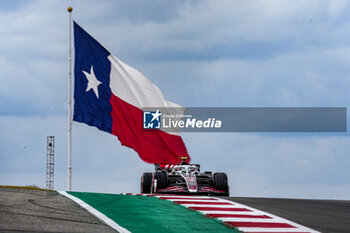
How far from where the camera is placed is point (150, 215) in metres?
11.0

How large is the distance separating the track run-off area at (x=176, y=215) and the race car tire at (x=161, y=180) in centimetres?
809

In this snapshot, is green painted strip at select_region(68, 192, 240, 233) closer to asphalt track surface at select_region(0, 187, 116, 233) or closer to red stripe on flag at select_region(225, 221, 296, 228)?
red stripe on flag at select_region(225, 221, 296, 228)

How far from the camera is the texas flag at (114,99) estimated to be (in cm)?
1956

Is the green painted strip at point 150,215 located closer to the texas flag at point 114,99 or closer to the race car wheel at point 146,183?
the texas flag at point 114,99

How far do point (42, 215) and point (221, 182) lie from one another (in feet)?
44.1

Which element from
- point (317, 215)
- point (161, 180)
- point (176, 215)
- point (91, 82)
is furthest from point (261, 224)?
point (161, 180)

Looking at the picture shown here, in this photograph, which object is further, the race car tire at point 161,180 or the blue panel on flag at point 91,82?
the race car tire at point 161,180

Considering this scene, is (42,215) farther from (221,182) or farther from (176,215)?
(221,182)

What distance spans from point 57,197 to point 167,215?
8.57 ft

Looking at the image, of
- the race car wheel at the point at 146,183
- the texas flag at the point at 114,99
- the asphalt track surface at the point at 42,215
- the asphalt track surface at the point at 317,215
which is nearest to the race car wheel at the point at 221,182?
the texas flag at the point at 114,99

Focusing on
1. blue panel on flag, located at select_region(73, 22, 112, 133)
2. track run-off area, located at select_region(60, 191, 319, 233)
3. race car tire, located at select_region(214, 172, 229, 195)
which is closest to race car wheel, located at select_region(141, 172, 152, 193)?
race car tire, located at select_region(214, 172, 229, 195)

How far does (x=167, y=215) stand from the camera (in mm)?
11242

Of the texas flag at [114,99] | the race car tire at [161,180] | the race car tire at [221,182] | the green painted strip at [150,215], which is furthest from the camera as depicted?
the race car tire at [221,182]

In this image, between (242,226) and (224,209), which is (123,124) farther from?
(242,226)
